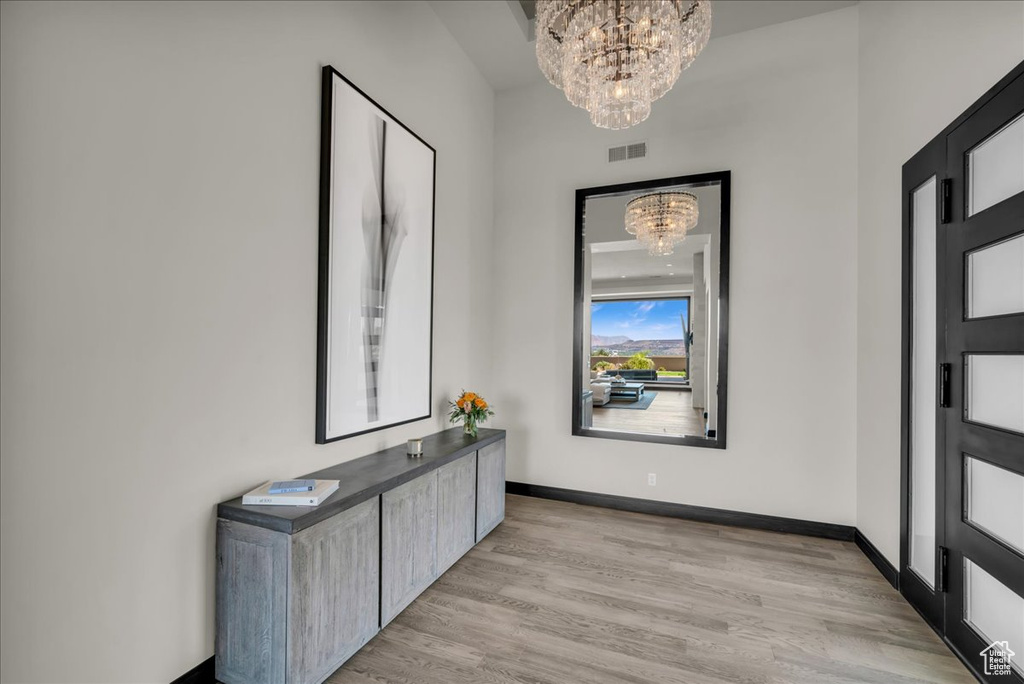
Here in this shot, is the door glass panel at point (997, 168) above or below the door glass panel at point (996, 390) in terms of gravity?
above

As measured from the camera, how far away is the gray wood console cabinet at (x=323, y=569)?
1.69 meters

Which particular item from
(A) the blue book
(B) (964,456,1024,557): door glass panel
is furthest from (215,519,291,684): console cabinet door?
(B) (964,456,1024,557): door glass panel

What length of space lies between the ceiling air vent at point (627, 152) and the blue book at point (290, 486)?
3.39 meters

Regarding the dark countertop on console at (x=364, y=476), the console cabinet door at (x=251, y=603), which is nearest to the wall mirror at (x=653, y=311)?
the dark countertop on console at (x=364, y=476)

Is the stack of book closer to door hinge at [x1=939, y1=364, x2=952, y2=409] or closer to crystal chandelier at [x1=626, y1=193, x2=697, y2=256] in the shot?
door hinge at [x1=939, y1=364, x2=952, y2=409]

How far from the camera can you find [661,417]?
3.76 m

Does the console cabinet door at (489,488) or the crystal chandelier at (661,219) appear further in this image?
the crystal chandelier at (661,219)

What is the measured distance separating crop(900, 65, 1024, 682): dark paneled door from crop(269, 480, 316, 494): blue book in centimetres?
270

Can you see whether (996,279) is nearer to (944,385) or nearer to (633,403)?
(944,385)

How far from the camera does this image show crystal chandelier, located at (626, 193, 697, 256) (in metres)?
3.66

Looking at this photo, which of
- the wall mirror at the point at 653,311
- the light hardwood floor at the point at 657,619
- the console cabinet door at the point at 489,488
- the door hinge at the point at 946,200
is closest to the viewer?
the light hardwood floor at the point at 657,619

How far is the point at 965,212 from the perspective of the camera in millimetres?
1962

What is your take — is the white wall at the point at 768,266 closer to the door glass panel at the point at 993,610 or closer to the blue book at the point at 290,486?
the door glass panel at the point at 993,610

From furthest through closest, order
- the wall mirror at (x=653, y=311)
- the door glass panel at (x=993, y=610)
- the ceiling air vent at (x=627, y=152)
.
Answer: the ceiling air vent at (x=627, y=152) < the wall mirror at (x=653, y=311) < the door glass panel at (x=993, y=610)
